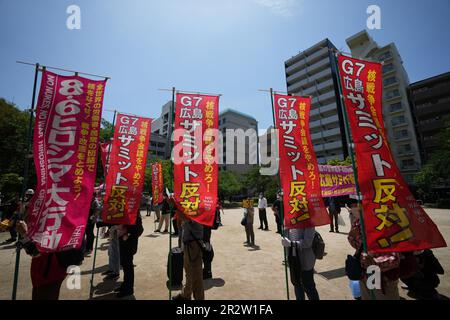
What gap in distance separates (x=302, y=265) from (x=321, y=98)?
2047 inches

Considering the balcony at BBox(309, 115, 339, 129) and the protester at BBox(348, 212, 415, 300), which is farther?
the balcony at BBox(309, 115, 339, 129)

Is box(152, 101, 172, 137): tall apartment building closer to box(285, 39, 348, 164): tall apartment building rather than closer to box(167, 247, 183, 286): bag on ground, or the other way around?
box(285, 39, 348, 164): tall apartment building

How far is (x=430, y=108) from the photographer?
36.3 metres

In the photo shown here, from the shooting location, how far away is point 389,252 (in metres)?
2.68

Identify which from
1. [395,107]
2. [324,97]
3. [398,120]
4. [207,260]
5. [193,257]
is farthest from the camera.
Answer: [324,97]

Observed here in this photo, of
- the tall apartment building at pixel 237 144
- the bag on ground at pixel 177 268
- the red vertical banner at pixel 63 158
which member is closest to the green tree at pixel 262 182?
the tall apartment building at pixel 237 144

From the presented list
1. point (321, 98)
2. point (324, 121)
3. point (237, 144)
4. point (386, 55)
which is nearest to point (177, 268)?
point (324, 121)

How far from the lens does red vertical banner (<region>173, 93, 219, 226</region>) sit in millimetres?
3871

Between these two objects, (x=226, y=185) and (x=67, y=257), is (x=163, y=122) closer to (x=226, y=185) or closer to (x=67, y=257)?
(x=226, y=185)

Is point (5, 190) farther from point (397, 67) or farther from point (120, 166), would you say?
point (397, 67)

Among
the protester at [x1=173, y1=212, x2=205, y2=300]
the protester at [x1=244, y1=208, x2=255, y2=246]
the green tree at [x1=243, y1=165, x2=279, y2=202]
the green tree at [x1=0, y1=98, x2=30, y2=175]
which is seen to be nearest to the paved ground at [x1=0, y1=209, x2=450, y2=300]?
the protester at [x1=244, y1=208, x2=255, y2=246]

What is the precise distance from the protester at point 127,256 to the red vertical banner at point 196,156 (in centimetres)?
167

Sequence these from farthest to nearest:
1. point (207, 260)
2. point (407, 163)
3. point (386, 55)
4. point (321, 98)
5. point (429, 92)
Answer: point (321, 98)
point (386, 55)
point (407, 163)
point (429, 92)
point (207, 260)

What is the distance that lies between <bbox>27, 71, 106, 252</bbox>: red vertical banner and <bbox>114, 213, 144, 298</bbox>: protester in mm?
1510
